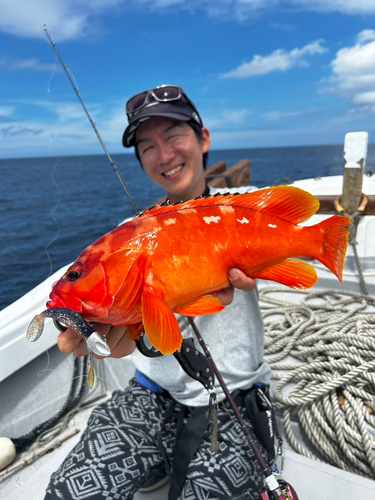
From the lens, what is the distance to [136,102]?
8.07 ft

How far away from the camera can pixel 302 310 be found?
3906 millimetres

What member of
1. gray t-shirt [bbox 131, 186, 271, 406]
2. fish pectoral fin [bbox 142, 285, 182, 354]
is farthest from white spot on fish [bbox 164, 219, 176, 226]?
gray t-shirt [bbox 131, 186, 271, 406]

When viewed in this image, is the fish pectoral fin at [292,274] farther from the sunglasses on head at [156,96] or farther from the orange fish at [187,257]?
the sunglasses on head at [156,96]

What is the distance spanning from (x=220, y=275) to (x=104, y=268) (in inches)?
20.0

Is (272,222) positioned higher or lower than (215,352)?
higher

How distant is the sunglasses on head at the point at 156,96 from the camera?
7.84 feet

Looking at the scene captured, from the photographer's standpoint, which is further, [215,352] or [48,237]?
[48,237]

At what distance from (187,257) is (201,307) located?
0.71 feet

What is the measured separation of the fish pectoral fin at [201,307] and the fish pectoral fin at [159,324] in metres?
0.11

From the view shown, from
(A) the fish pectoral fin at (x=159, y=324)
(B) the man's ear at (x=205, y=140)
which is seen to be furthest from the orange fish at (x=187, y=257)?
(B) the man's ear at (x=205, y=140)

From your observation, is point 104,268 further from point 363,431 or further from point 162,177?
point 363,431

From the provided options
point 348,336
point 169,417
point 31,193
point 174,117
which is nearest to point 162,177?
point 174,117

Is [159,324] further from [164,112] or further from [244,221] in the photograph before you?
[164,112]

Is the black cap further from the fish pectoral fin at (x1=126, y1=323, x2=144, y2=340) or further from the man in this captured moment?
the fish pectoral fin at (x1=126, y1=323, x2=144, y2=340)
